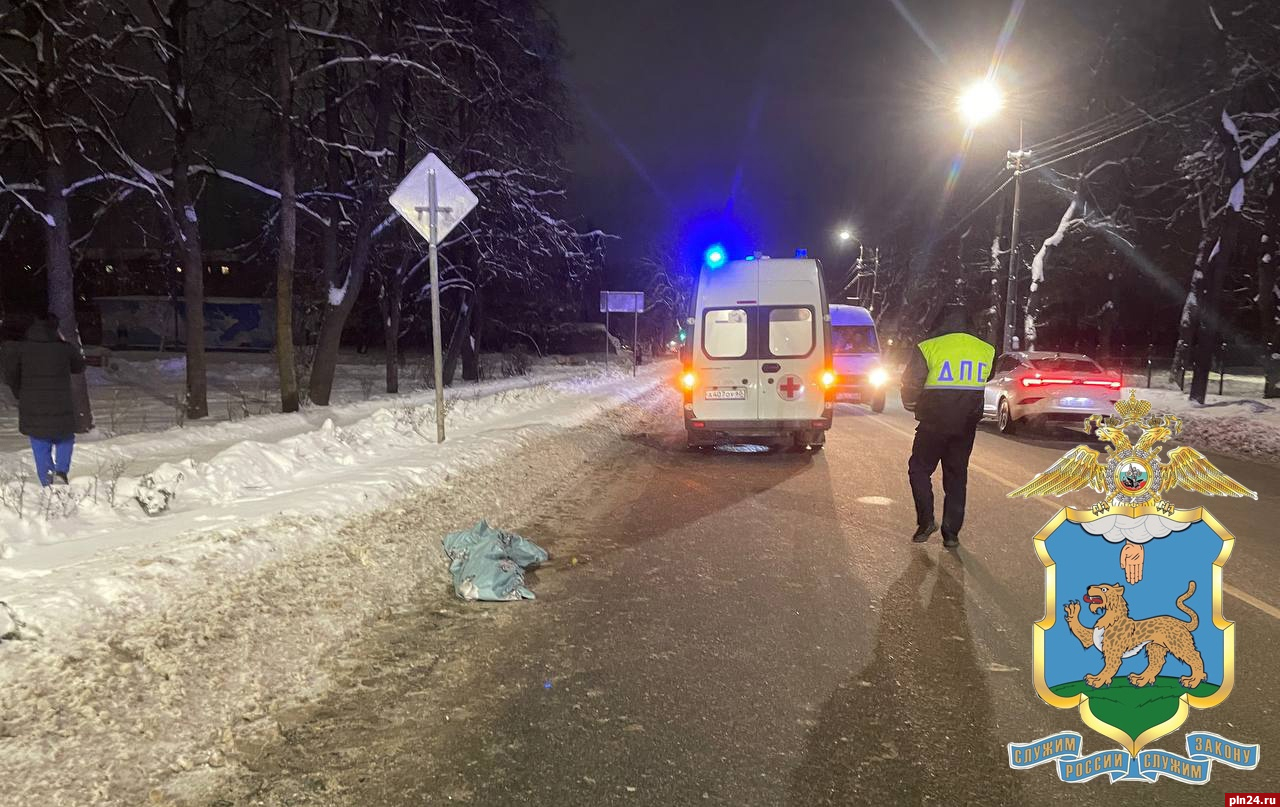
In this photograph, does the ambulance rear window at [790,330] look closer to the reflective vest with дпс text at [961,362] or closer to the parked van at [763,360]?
the parked van at [763,360]

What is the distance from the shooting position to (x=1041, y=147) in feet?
84.0

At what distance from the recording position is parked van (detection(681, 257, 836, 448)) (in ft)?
33.9

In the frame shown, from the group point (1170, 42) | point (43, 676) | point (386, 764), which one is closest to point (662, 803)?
point (386, 764)

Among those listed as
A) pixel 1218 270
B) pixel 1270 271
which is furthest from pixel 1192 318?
pixel 1218 270

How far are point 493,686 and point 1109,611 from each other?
3074 millimetres

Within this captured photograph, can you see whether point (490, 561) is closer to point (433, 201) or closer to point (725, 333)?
point (433, 201)

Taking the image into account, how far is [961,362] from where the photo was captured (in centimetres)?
598

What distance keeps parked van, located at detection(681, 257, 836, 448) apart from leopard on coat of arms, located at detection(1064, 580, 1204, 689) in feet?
23.1

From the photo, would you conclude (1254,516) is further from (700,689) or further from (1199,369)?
(1199,369)

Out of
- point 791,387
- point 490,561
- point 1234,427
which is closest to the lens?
point 490,561

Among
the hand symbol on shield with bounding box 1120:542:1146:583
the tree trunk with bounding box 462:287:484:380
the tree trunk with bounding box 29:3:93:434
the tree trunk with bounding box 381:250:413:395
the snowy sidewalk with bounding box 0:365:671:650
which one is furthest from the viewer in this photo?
the tree trunk with bounding box 462:287:484:380

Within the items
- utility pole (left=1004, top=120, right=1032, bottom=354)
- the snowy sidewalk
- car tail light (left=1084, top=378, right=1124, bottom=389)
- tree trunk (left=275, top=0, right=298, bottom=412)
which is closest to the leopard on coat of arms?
the snowy sidewalk

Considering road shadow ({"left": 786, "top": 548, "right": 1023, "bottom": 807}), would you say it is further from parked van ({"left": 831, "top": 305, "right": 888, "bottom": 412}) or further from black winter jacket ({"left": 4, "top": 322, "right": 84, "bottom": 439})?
parked van ({"left": 831, "top": 305, "right": 888, "bottom": 412})

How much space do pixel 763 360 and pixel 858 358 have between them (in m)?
8.37
